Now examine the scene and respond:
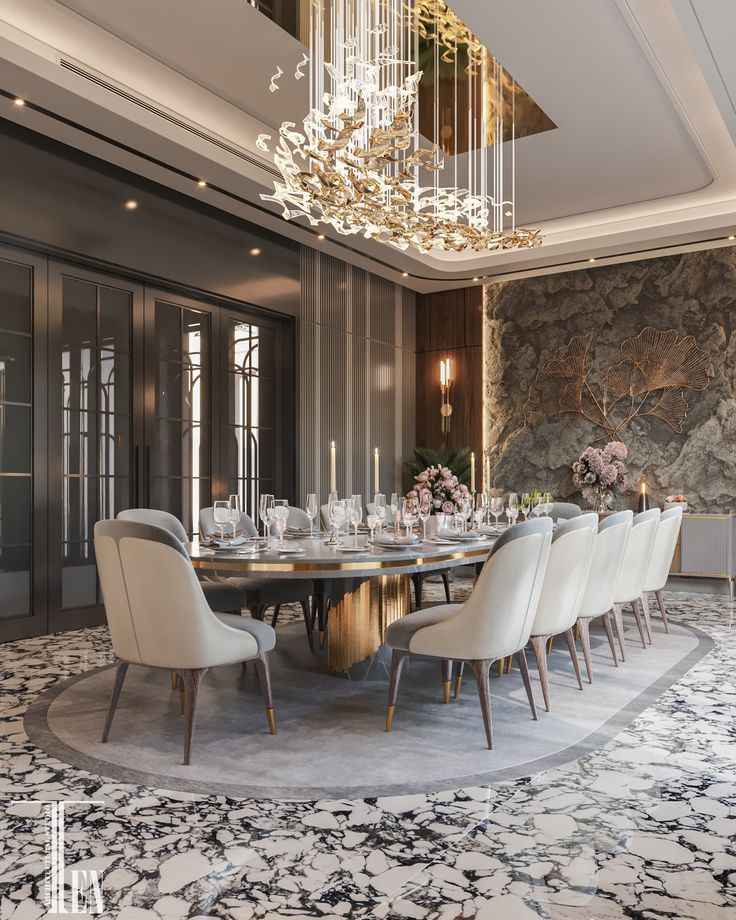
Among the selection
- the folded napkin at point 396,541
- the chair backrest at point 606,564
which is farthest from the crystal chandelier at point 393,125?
the chair backrest at point 606,564

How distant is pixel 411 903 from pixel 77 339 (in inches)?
173

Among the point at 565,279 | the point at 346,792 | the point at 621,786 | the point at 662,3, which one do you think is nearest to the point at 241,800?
the point at 346,792

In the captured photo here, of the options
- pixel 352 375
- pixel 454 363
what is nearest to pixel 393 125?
pixel 352 375

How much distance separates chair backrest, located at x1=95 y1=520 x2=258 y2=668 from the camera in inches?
110

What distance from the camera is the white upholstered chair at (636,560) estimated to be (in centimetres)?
444

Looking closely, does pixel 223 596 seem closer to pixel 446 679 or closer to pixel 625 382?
pixel 446 679

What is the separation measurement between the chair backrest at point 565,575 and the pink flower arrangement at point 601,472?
3.93 metres

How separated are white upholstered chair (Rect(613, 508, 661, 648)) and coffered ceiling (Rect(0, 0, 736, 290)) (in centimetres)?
263

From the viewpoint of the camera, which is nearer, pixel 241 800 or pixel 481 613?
pixel 241 800

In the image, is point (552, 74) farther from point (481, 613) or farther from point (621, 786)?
point (621, 786)

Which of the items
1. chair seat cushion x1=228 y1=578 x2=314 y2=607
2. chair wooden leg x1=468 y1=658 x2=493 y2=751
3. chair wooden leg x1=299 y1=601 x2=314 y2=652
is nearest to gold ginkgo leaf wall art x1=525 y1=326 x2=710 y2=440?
chair wooden leg x1=299 y1=601 x2=314 y2=652

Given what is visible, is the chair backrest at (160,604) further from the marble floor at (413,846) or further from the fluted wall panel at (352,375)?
the fluted wall panel at (352,375)

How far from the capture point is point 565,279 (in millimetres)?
8133

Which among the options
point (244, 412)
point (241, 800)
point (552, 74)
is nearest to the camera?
point (241, 800)
